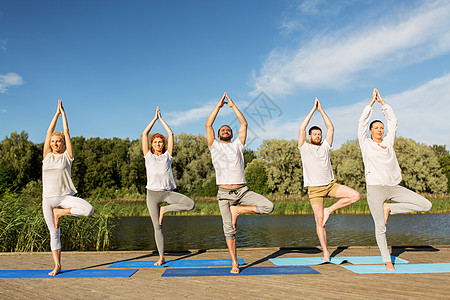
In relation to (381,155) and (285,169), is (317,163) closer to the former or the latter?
(381,155)

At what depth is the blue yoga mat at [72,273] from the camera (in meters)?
4.82

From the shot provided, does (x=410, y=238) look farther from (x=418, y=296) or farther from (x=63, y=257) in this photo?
(x=63, y=257)

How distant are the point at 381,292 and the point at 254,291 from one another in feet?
4.59

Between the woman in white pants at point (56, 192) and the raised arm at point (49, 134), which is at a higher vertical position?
the raised arm at point (49, 134)

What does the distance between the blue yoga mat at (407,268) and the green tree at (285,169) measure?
34.2m

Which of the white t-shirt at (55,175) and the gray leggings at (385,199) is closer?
the white t-shirt at (55,175)

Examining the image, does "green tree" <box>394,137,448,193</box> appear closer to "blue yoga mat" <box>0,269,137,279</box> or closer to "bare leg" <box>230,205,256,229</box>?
"bare leg" <box>230,205,256,229</box>

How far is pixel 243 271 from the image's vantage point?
197 inches

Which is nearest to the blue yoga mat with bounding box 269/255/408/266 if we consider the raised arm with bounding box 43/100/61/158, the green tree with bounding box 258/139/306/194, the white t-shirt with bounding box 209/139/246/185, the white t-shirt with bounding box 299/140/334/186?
the white t-shirt with bounding box 299/140/334/186

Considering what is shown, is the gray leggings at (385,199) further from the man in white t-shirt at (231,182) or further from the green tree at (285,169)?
the green tree at (285,169)

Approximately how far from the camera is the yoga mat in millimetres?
4828

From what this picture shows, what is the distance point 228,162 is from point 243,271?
1612 millimetres

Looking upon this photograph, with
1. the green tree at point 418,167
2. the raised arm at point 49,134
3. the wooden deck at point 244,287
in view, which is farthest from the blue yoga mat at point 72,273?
the green tree at point 418,167

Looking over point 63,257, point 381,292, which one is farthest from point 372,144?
point 63,257
